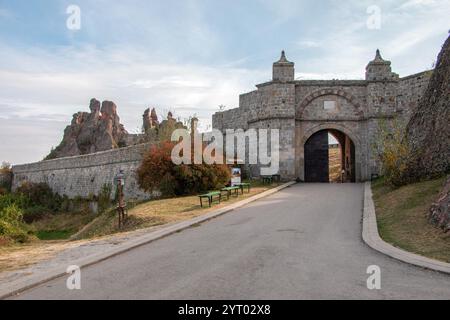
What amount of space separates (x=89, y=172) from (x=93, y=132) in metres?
21.9

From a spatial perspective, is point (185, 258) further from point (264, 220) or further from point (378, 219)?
point (378, 219)

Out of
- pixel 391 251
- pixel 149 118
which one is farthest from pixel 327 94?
pixel 149 118

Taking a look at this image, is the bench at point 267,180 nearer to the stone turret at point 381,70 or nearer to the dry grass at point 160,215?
the dry grass at point 160,215

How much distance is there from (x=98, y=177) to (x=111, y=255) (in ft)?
78.3

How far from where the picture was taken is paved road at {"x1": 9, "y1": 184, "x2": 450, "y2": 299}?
5.10m

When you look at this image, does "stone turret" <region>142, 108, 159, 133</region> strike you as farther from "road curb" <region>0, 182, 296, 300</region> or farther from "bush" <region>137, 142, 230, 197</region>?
"road curb" <region>0, 182, 296, 300</region>

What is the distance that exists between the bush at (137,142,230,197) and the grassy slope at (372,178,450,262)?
8.15 metres

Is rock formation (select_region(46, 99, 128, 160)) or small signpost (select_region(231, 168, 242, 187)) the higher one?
rock formation (select_region(46, 99, 128, 160))

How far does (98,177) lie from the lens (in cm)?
3042

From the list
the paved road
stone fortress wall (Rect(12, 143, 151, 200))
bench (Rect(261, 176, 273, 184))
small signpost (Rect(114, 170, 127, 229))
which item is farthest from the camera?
stone fortress wall (Rect(12, 143, 151, 200))

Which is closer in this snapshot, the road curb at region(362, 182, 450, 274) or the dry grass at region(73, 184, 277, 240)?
the road curb at region(362, 182, 450, 274)

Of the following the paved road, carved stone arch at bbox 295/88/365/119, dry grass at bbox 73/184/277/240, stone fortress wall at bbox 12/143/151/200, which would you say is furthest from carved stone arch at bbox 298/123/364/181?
the paved road

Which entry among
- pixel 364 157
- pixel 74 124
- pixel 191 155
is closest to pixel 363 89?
pixel 364 157

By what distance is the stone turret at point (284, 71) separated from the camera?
83.1ft
